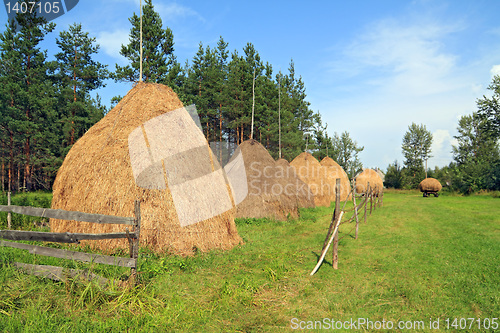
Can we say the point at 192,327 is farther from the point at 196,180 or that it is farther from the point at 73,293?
→ the point at 196,180

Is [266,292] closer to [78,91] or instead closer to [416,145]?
[78,91]

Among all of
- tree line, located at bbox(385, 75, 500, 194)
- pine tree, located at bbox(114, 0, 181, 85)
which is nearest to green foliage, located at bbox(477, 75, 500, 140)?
tree line, located at bbox(385, 75, 500, 194)

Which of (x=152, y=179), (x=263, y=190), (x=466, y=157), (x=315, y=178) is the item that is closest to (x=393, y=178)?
(x=466, y=157)

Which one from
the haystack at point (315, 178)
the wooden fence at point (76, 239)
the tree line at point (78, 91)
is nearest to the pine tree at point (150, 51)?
the tree line at point (78, 91)

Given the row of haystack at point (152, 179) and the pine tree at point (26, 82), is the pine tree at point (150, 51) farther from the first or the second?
the row of haystack at point (152, 179)

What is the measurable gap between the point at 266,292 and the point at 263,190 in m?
9.58

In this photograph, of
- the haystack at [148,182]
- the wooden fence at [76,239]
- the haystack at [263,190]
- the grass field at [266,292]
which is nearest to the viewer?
the grass field at [266,292]

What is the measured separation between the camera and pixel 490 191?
34.4 metres

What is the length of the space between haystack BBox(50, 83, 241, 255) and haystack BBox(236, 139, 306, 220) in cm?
550

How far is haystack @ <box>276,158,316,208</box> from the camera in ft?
59.9

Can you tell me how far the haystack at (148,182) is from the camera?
779 centimetres

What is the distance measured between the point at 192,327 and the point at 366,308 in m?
3.23

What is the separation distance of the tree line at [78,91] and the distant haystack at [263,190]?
10.7 meters

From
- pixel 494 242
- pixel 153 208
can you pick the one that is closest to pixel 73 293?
pixel 153 208
